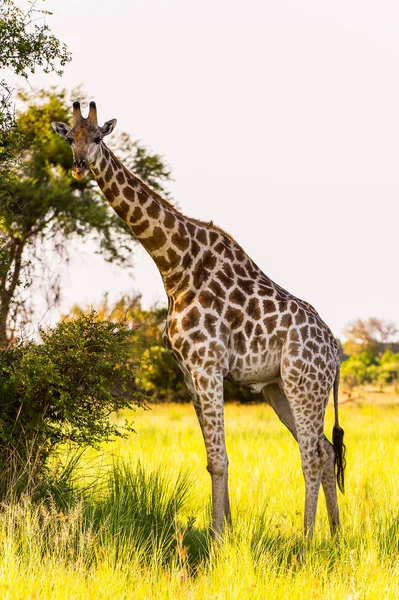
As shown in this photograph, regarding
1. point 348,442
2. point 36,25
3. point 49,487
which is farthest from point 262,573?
point 348,442

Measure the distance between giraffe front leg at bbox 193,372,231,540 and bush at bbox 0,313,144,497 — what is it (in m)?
0.99

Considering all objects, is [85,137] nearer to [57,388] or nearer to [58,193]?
[57,388]

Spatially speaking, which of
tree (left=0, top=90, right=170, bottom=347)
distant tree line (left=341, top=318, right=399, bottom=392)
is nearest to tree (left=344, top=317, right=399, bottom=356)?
distant tree line (left=341, top=318, right=399, bottom=392)

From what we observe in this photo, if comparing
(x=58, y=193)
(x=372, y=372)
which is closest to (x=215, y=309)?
(x=58, y=193)

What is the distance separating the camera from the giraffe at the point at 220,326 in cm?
760

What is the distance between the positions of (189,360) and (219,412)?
544mm

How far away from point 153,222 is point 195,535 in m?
2.95

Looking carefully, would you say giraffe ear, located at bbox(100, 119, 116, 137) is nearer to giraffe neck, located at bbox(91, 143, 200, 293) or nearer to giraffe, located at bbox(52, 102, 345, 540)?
giraffe, located at bbox(52, 102, 345, 540)

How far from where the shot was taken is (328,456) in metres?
8.32

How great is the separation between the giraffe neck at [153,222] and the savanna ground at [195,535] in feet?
7.04

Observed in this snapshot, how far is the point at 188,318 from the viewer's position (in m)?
7.71

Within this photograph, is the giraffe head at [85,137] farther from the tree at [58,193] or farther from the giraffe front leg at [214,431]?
the tree at [58,193]

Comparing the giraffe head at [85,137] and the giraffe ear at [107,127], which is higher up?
the giraffe ear at [107,127]

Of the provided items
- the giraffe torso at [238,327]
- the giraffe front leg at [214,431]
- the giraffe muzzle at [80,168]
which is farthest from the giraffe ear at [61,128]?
the giraffe front leg at [214,431]
